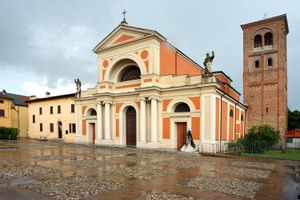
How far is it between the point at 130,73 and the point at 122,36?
3.92 m

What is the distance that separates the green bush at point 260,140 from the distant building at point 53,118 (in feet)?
67.0

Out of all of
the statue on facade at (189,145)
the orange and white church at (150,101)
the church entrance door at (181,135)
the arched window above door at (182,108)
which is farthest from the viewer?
the church entrance door at (181,135)

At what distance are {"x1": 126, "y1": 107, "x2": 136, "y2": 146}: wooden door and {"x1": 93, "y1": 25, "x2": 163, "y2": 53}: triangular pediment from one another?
7.09 m

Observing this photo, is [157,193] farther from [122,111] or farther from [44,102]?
[44,102]

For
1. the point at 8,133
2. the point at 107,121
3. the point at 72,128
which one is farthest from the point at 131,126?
the point at 8,133

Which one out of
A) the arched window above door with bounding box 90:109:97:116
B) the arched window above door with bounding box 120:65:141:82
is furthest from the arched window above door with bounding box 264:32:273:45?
the arched window above door with bounding box 90:109:97:116

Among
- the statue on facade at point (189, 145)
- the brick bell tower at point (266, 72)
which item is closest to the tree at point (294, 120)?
the brick bell tower at point (266, 72)

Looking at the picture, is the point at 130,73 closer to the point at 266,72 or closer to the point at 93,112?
the point at 93,112

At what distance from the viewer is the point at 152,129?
19.3 m

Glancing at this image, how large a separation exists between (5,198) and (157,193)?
13.6 feet

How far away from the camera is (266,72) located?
28.2m

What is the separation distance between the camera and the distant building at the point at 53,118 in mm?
28594

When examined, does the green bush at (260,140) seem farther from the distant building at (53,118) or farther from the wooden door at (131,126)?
the distant building at (53,118)

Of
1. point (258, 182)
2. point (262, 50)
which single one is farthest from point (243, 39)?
point (258, 182)
